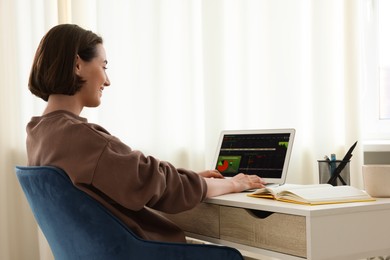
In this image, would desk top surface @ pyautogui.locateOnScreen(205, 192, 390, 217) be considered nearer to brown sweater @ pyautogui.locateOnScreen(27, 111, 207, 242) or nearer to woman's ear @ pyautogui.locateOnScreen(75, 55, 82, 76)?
brown sweater @ pyautogui.locateOnScreen(27, 111, 207, 242)

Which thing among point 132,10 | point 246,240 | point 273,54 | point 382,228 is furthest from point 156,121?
point 382,228

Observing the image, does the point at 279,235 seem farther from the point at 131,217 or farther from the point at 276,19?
the point at 276,19

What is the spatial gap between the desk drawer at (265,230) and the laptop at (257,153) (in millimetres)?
272

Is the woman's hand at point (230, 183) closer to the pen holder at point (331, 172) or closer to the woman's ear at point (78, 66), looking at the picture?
the pen holder at point (331, 172)

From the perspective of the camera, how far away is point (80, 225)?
1577 mm

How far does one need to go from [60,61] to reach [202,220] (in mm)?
692

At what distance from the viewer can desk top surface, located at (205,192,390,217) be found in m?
1.63

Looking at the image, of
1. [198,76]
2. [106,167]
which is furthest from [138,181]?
[198,76]

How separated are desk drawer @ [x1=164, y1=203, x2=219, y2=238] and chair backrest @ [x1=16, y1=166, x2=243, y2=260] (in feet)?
1.06

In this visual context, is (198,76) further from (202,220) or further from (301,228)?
(301,228)

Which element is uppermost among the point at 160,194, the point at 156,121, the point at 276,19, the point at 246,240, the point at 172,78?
the point at 276,19

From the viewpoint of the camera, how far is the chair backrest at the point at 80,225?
1558 mm

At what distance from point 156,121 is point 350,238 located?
1.53 metres

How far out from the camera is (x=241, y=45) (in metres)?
3.28
